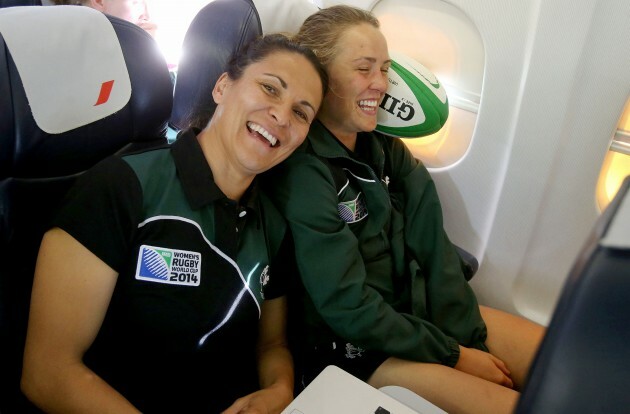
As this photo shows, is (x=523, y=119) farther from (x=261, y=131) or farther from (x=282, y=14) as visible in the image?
(x=261, y=131)

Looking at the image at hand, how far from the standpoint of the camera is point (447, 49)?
191cm

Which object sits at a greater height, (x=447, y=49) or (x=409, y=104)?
(x=447, y=49)

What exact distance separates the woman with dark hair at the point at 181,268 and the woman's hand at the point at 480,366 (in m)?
0.53

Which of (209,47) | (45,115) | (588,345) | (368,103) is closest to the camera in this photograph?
(588,345)

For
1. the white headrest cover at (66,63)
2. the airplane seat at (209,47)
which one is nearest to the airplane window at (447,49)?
the airplane seat at (209,47)

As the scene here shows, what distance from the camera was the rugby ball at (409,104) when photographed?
1664 mm

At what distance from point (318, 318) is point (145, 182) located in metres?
0.69

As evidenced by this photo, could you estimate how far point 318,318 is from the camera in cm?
154

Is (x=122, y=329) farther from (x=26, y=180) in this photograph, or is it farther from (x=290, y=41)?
(x=290, y=41)

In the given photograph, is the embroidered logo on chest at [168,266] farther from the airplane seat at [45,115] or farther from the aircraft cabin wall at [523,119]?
the aircraft cabin wall at [523,119]

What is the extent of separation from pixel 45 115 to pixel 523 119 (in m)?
1.43

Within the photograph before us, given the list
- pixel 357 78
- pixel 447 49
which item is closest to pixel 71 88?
pixel 357 78

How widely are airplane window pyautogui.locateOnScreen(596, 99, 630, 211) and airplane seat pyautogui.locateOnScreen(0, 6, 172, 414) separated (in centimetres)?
142

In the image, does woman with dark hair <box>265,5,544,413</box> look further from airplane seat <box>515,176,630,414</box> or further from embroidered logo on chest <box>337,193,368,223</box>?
airplane seat <box>515,176,630,414</box>
